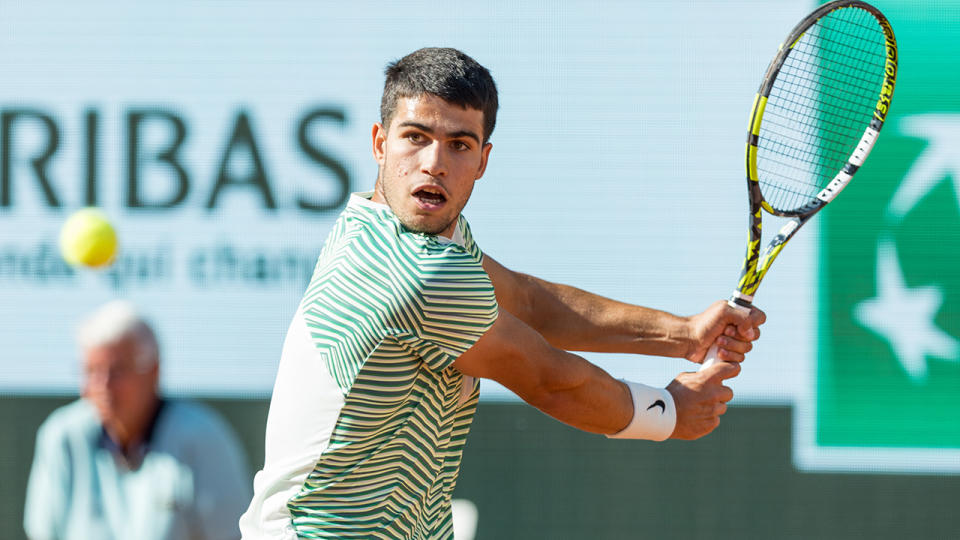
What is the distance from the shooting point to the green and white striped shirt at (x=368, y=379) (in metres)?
2.06

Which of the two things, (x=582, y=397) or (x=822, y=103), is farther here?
(x=822, y=103)

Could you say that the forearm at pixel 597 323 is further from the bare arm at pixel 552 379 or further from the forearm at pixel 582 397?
the forearm at pixel 582 397

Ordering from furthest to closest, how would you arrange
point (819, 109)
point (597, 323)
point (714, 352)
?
1. point (819, 109)
2. point (597, 323)
3. point (714, 352)

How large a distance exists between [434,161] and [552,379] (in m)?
0.48

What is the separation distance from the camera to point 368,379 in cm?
206

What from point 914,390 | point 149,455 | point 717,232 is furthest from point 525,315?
point 914,390

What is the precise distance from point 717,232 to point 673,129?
419 mm

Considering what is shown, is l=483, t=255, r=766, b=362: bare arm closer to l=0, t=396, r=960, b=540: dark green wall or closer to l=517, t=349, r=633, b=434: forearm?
l=517, t=349, r=633, b=434: forearm

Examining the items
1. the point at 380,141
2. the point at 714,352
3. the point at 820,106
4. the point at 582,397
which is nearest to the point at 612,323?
the point at 714,352

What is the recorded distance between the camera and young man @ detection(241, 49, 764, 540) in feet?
6.78

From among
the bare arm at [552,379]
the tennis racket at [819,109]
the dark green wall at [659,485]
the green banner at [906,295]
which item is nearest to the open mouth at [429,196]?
the bare arm at [552,379]

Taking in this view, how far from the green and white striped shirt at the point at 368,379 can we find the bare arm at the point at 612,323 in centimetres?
66

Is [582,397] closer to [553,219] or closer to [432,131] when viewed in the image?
[432,131]

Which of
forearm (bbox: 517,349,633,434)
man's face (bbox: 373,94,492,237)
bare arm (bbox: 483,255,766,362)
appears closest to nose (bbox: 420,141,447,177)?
man's face (bbox: 373,94,492,237)
